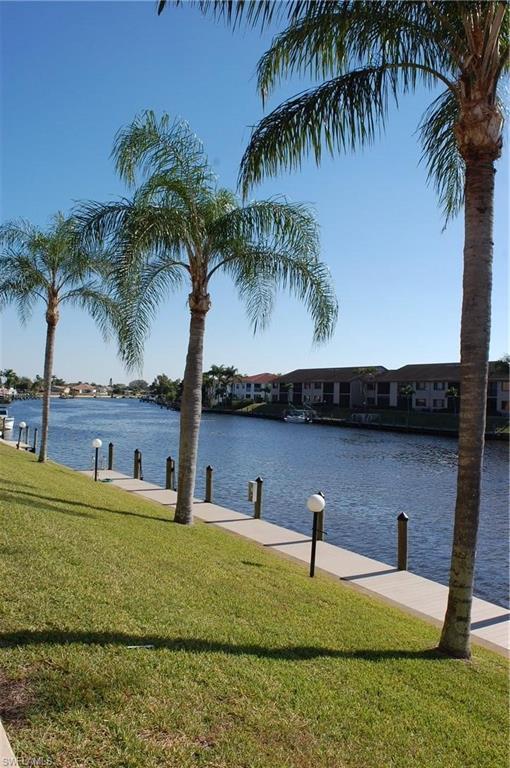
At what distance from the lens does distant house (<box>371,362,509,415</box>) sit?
242ft

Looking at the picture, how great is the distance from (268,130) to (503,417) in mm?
67995

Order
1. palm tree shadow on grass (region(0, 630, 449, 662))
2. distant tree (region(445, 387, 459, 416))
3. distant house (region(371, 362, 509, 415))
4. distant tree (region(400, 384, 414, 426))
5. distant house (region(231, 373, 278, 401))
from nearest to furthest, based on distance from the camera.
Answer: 1. palm tree shadow on grass (region(0, 630, 449, 662))
2. distant house (region(371, 362, 509, 415))
3. distant tree (region(445, 387, 459, 416))
4. distant tree (region(400, 384, 414, 426))
5. distant house (region(231, 373, 278, 401))

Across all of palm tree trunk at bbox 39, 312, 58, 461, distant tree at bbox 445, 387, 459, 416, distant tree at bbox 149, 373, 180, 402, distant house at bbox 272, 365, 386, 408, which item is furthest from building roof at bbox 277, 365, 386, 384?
palm tree trunk at bbox 39, 312, 58, 461

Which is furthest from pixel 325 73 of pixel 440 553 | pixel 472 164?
pixel 440 553

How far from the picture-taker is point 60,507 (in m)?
10.3

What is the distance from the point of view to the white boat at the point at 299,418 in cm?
9244

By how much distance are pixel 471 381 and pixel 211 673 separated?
3564 millimetres

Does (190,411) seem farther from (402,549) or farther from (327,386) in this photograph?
(327,386)

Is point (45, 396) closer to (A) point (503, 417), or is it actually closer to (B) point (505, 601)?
(B) point (505, 601)

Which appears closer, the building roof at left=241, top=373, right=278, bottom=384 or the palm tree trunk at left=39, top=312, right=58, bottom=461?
the palm tree trunk at left=39, top=312, right=58, bottom=461

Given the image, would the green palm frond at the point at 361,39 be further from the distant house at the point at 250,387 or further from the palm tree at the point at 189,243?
the distant house at the point at 250,387

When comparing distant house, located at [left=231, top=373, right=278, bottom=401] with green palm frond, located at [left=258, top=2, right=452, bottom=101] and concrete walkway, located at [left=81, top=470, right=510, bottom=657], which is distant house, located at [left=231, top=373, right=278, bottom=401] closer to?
concrete walkway, located at [left=81, top=470, right=510, bottom=657]

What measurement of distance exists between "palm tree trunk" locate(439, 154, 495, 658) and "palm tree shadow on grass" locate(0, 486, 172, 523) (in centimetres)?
611

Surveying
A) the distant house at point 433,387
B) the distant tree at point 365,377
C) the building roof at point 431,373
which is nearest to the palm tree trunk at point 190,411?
the distant house at point 433,387
